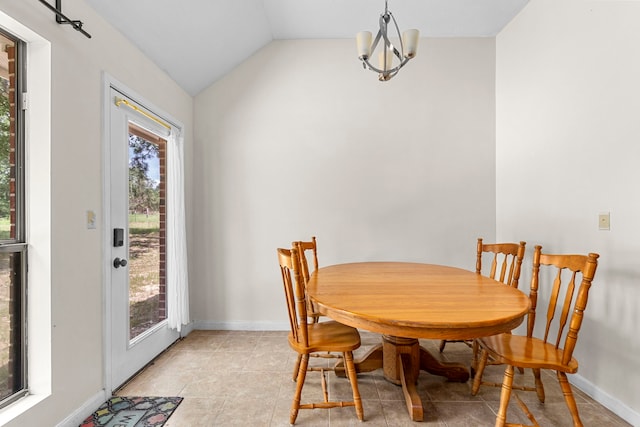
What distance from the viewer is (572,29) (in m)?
2.24

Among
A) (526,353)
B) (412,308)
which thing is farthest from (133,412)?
(526,353)

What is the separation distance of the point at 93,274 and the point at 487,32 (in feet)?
13.0

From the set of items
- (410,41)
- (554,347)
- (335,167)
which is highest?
(410,41)

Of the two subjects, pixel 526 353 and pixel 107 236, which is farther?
pixel 107 236

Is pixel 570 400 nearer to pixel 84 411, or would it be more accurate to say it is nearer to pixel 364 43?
pixel 364 43

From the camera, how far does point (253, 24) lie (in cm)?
286

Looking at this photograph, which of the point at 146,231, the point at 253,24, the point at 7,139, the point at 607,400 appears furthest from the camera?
the point at 253,24

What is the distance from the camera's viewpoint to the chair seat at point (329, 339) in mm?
1718

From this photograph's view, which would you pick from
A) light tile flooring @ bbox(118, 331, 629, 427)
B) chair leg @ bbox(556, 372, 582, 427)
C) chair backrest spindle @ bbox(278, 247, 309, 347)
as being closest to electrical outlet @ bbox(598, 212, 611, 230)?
chair leg @ bbox(556, 372, 582, 427)

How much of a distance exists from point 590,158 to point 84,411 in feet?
11.6

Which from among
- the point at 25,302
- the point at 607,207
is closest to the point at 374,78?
the point at 607,207

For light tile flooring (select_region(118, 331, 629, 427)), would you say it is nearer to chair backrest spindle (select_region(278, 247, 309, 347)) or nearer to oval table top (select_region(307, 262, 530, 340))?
chair backrest spindle (select_region(278, 247, 309, 347))

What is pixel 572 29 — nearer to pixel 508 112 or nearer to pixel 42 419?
pixel 508 112

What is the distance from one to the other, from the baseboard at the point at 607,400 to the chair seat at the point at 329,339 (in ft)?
5.30
